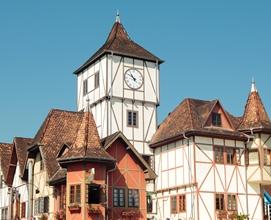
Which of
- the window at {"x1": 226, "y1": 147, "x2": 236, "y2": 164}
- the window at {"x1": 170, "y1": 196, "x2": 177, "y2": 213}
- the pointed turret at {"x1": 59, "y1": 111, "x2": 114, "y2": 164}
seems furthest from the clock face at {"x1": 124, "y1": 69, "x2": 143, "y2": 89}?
the pointed turret at {"x1": 59, "y1": 111, "x2": 114, "y2": 164}

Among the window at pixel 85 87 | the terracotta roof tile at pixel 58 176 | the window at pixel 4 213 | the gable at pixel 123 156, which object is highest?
the window at pixel 85 87

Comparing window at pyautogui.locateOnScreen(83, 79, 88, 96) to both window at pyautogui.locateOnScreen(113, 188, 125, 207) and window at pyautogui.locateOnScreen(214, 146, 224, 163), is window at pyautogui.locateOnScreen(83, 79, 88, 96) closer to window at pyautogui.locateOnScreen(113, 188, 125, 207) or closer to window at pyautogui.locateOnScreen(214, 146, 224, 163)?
window at pyautogui.locateOnScreen(214, 146, 224, 163)

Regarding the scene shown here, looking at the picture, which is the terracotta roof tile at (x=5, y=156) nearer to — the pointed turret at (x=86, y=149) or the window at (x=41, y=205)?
the window at (x=41, y=205)

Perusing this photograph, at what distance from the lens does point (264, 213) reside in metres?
48.2

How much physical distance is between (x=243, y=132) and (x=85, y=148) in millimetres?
15283

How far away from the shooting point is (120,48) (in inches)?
2119

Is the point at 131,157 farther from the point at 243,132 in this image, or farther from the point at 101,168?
the point at 243,132

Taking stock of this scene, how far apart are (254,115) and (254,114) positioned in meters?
0.09

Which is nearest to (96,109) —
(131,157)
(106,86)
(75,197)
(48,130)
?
(106,86)

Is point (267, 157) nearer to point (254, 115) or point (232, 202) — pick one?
point (254, 115)

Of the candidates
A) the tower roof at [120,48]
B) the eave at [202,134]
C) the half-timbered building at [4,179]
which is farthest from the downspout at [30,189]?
the tower roof at [120,48]

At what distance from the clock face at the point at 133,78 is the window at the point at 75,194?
16239 millimetres

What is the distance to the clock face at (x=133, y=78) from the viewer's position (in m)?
53.1

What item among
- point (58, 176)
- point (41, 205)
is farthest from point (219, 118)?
point (41, 205)
